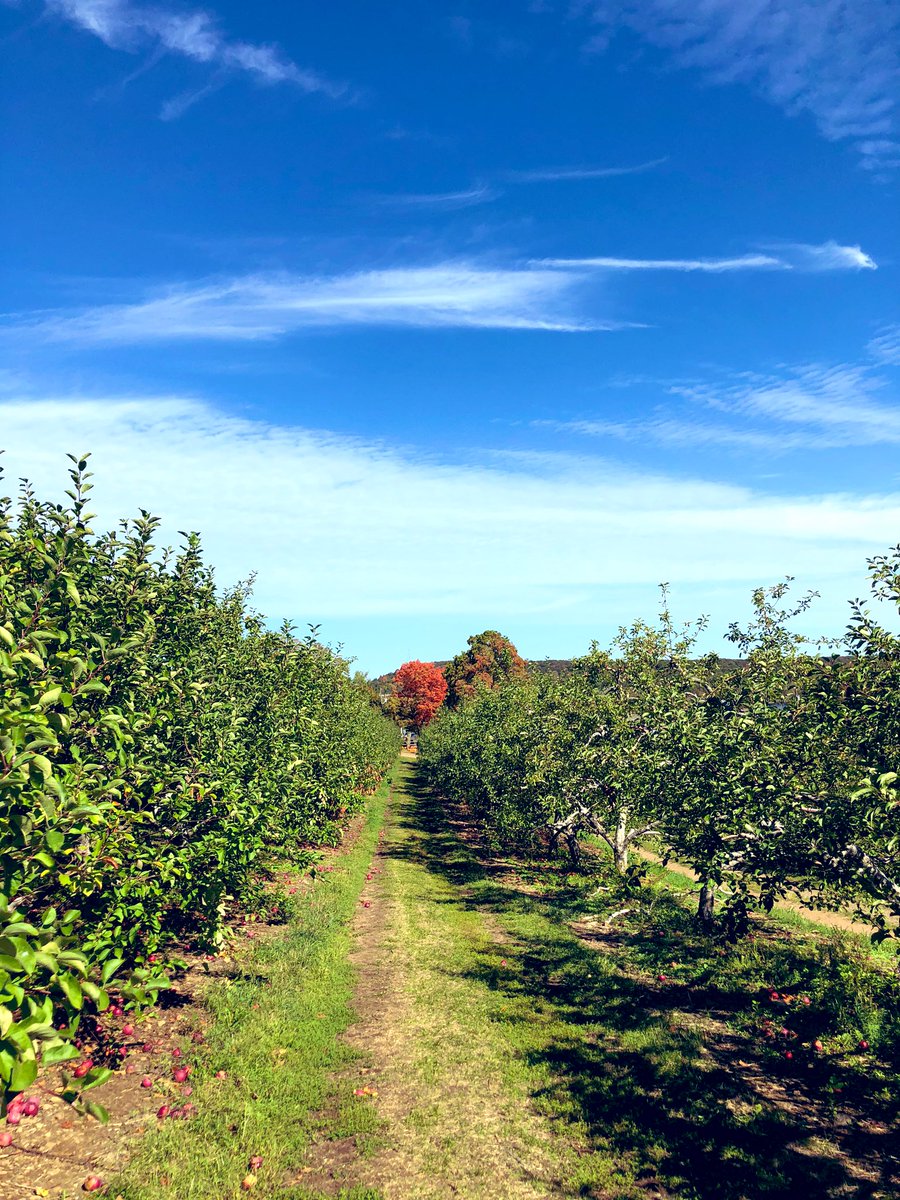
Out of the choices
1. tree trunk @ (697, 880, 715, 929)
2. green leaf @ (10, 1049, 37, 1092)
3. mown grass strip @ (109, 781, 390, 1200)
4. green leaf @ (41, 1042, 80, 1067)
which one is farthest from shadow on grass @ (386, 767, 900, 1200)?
green leaf @ (10, 1049, 37, 1092)

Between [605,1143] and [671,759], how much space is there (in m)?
6.56

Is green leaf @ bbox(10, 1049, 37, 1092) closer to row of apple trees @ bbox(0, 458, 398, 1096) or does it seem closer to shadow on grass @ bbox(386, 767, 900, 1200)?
row of apple trees @ bbox(0, 458, 398, 1096)

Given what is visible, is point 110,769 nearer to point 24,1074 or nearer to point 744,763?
point 24,1074

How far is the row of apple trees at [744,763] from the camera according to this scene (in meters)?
8.35

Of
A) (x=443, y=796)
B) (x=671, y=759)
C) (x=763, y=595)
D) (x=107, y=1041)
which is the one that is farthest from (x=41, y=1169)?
(x=443, y=796)

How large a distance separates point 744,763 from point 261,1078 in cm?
833

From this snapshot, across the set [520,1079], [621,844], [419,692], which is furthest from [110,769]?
[419,692]

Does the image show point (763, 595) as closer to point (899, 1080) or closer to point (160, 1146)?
point (899, 1080)

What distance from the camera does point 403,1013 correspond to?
11781mm

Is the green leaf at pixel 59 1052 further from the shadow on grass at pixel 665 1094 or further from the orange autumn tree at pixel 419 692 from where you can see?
the orange autumn tree at pixel 419 692

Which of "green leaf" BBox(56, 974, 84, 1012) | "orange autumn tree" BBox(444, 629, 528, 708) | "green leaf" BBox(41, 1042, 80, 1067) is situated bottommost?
"green leaf" BBox(41, 1042, 80, 1067)

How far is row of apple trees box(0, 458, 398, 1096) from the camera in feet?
12.8

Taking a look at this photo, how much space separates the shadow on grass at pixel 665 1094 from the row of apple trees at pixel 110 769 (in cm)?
568

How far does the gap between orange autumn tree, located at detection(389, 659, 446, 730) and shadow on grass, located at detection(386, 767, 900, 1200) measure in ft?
278
